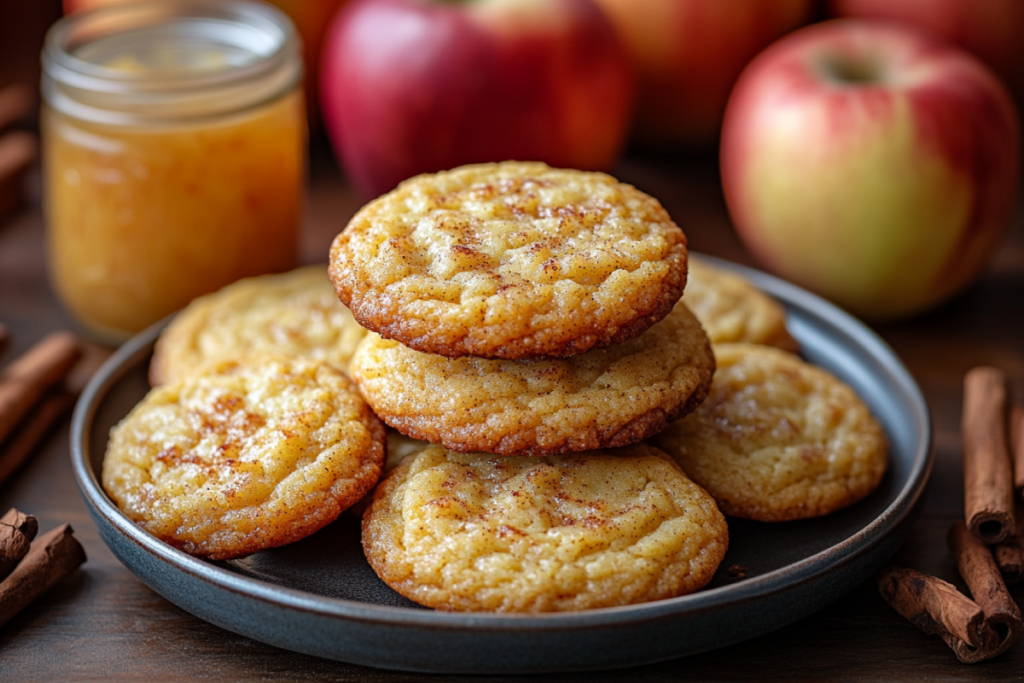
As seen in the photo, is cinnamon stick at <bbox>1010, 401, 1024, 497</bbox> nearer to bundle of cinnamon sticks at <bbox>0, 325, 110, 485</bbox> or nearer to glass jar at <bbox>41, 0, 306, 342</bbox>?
glass jar at <bbox>41, 0, 306, 342</bbox>

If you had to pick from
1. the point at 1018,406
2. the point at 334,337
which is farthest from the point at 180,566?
the point at 1018,406

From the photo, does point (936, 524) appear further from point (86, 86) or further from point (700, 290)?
point (86, 86)

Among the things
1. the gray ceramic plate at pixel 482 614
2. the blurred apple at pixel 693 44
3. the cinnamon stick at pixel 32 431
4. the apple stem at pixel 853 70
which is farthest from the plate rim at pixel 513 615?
the blurred apple at pixel 693 44

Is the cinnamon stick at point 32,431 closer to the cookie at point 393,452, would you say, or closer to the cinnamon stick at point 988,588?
the cookie at point 393,452

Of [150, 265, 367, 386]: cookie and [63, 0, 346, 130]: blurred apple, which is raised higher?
[63, 0, 346, 130]: blurred apple

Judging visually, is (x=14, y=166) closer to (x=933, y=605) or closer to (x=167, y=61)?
(x=167, y=61)

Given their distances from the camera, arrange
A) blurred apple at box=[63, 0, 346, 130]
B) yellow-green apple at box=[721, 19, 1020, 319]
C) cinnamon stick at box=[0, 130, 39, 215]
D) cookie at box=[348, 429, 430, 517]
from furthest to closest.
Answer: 1. blurred apple at box=[63, 0, 346, 130]
2. cinnamon stick at box=[0, 130, 39, 215]
3. yellow-green apple at box=[721, 19, 1020, 319]
4. cookie at box=[348, 429, 430, 517]

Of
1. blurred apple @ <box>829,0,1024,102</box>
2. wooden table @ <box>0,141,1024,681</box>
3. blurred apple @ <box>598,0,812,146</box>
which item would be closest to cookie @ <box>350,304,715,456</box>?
wooden table @ <box>0,141,1024,681</box>

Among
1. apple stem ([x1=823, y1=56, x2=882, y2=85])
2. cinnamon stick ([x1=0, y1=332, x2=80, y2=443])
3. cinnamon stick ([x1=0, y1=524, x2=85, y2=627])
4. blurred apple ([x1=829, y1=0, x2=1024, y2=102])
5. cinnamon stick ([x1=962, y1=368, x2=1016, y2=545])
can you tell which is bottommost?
cinnamon stick ([x1=0, y1=332, x2=80, y2=443])
